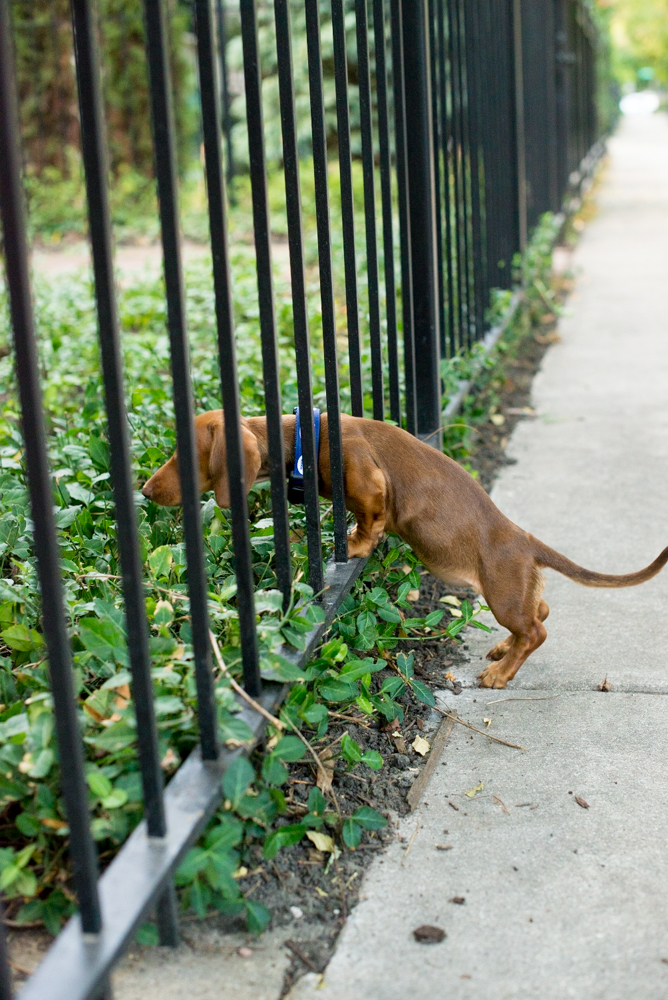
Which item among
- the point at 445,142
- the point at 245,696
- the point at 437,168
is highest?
the point at 445,142

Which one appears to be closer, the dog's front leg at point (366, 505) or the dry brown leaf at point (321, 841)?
the dry brown leaf at point (321, 841)

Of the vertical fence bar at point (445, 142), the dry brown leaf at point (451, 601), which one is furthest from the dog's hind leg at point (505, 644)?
the vertical fence bar at point (445, 142)

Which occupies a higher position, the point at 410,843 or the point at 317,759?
the point at 317,759

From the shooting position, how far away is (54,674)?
4.72 ft

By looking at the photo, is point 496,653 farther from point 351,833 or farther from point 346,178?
point 346,178

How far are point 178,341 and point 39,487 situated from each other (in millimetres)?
385

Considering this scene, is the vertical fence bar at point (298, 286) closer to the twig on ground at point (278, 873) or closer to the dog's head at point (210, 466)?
the dog's head at point (210, 466)

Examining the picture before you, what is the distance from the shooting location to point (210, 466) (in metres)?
2.55

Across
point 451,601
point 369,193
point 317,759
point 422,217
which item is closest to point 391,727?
point 317,759

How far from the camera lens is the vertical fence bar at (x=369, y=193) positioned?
290 centimetres

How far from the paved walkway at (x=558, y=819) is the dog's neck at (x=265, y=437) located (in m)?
0.75

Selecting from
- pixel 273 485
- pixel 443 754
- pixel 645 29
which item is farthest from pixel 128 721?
pixel 645 29

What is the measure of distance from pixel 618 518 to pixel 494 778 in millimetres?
1714

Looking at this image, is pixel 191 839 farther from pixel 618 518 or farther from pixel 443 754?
pixel 618 518
